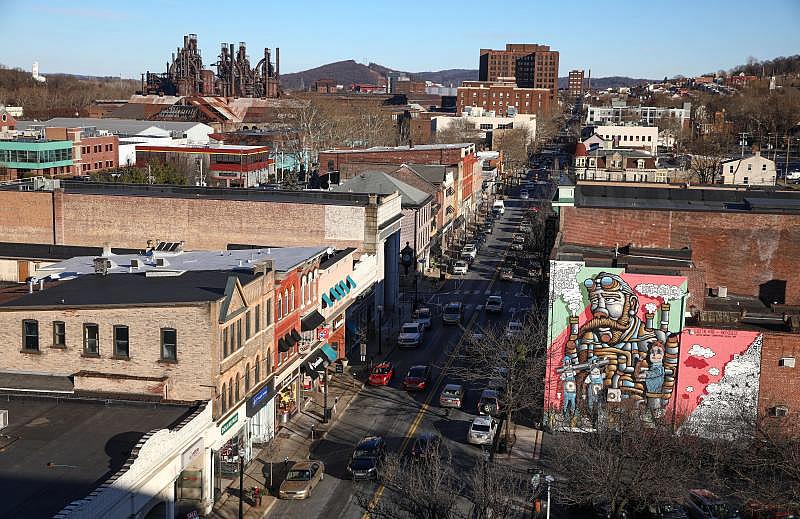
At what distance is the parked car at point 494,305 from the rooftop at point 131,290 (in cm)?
2632

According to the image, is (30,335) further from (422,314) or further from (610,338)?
(422,314)

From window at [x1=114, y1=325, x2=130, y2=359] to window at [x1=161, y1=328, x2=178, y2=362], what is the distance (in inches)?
46.7

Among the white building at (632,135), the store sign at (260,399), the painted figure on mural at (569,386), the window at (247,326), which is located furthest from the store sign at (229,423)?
the white building at (632,135)

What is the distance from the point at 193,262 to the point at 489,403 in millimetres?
13185

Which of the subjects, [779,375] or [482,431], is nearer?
[779,375]

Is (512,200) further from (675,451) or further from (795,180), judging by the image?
(675,451)

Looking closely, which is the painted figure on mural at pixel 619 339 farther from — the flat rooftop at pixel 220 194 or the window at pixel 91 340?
the flat rooftop at pixel 220 194

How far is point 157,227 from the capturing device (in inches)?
2048

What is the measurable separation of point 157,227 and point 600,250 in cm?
2357

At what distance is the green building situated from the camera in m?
93.4

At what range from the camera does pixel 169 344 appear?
30422mm

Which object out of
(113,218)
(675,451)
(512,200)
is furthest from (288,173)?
(675,451)

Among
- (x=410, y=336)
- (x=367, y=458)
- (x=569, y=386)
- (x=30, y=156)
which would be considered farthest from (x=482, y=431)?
(x=30, y=156)

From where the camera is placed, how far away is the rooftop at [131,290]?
31.0m
